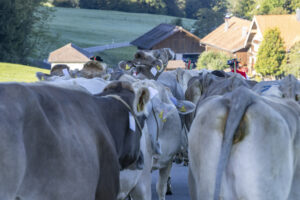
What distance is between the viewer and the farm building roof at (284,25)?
223ft

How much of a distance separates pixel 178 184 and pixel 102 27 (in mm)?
88054

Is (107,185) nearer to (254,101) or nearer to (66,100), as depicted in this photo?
(66,100)

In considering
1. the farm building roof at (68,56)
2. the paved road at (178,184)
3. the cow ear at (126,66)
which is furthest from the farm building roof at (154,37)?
the cow ear at (126,66)

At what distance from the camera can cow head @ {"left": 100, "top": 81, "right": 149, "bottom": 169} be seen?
538 cm

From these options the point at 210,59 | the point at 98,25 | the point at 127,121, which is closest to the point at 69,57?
the point at 210,59

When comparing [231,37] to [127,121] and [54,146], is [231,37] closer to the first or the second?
[127,121]

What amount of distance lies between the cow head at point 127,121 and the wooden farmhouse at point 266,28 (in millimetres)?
63409

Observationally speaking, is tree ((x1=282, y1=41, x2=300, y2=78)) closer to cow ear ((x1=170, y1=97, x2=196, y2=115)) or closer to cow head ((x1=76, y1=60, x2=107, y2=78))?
Result: cow head ((x1=76, y1=60, x2=107, y2=78))

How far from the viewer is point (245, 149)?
4859 mm

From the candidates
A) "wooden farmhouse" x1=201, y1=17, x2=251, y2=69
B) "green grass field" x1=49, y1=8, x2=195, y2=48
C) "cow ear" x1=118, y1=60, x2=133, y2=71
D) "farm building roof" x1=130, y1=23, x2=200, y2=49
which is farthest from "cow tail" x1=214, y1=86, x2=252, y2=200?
"green grass field" x1=49, y1=8, x2=195, y2=48

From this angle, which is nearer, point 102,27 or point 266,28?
point 266,28

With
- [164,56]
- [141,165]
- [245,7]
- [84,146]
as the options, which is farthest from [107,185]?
[245,7]

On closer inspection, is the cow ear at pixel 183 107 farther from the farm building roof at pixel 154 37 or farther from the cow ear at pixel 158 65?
the farm building roof at pixel 154 37

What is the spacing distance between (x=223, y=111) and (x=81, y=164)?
1.52 meters
